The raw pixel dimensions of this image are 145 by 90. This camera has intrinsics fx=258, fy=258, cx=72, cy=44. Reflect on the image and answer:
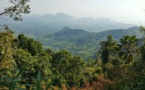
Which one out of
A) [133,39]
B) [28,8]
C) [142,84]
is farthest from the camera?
[133,39]

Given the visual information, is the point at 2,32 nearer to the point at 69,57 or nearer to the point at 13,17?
the point at 13,17

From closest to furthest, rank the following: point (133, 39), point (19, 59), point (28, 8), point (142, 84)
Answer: point (142, 84)
point (28, 8)
point (19, 59)
point (133, 39)

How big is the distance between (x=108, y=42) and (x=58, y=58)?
8.50 m

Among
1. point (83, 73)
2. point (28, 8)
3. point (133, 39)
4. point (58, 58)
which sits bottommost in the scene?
point (83, 73)

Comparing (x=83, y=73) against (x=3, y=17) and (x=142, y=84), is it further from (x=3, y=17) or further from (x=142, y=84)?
(x=142, y=84)

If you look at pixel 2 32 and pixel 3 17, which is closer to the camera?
pixel 3 17

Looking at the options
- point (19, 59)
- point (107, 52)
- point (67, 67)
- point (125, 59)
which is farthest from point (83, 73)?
point (19, 59)

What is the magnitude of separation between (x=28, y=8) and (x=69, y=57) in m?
28.2

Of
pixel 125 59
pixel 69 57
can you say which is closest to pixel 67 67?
pixel 69 57

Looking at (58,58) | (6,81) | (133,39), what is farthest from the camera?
(58,58)

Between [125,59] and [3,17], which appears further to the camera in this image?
[125,59]

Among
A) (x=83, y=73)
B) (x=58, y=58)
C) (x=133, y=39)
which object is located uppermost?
(x=133, y=39)

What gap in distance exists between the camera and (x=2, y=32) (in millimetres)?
15031

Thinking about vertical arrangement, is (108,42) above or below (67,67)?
above
